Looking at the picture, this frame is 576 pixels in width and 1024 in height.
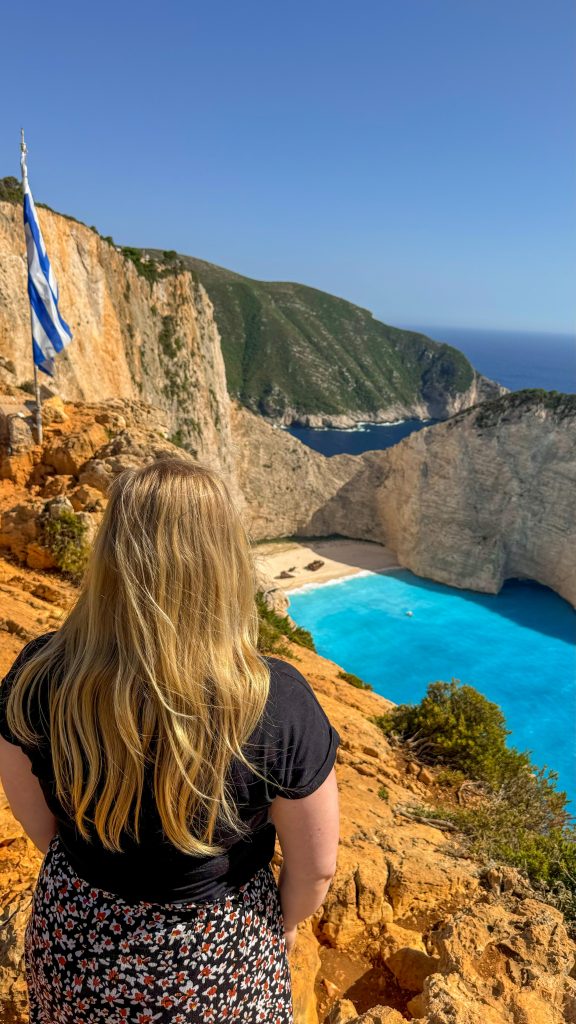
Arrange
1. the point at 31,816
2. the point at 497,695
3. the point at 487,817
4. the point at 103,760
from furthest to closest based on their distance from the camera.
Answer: the point at 497,695
the point at 487,817
the point at 31,816
the point at 103,760

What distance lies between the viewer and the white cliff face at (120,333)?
744 inches

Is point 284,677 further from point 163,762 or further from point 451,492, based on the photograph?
point 451,492

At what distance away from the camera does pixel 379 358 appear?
104 metres

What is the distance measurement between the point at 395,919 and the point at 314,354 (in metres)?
97.7

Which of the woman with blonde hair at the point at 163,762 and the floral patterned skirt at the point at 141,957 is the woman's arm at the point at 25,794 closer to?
the woman with blonde hair at the point at 163,762

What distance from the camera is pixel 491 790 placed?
7.41 m

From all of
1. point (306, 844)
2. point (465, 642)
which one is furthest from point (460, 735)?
point (465, 642)

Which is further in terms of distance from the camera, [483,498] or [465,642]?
[483,498]

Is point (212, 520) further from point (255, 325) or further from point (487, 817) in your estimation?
point (255, 325)

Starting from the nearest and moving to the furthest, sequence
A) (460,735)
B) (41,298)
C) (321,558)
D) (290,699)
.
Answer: (290,699) < (460,735) < (41,298) < (321,558)

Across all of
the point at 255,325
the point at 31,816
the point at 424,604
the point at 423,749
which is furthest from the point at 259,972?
the point at 255,325

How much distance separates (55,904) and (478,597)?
30035 mm

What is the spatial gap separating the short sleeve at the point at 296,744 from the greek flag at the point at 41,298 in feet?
30.4

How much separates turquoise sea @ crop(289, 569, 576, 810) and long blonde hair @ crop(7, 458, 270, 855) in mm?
18581
